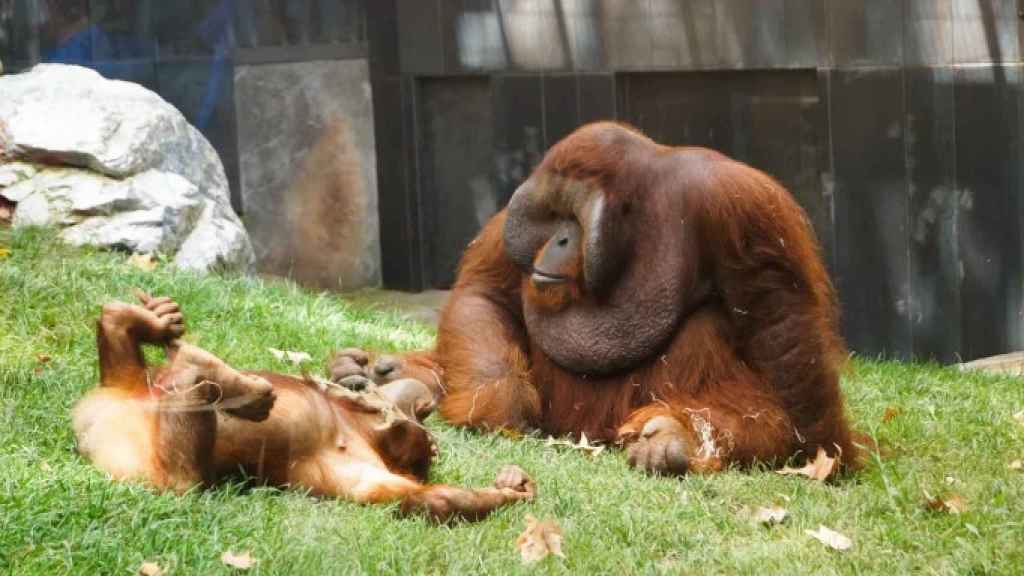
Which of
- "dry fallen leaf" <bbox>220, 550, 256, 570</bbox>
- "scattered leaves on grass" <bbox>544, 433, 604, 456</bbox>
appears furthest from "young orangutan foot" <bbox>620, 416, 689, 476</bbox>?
"dry fallen leaf" <bbox>220, 550, 256, 570</bbox>

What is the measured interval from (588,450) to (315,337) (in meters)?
1.58

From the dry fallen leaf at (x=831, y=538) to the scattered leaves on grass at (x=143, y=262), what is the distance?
3.63m

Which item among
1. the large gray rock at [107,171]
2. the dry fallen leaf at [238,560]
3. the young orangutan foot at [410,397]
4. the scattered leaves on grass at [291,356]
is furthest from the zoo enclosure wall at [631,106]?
the dry fallen leaf at [238,560]

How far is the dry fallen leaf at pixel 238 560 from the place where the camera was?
123 inches

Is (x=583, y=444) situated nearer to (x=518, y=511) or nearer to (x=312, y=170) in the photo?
(x=518, y=511)

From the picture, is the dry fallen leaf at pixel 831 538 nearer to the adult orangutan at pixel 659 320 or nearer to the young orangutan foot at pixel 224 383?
the adult orangutan at pixel 659 320

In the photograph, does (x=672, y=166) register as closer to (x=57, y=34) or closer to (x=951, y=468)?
(x=951, y=468)

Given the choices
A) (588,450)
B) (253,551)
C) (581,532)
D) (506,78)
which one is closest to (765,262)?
(588,450)

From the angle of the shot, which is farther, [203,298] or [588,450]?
[203,298]

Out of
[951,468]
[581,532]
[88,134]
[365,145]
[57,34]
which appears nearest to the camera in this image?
[581,532]

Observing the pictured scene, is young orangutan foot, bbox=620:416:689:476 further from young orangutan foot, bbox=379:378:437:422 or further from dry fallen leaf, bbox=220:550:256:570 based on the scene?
dry fallen leaf, bbox=220:550:256:570

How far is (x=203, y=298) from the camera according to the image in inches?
238

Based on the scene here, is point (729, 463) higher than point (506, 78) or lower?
lower

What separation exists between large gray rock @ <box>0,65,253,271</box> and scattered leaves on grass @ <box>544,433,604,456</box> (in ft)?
9.89
